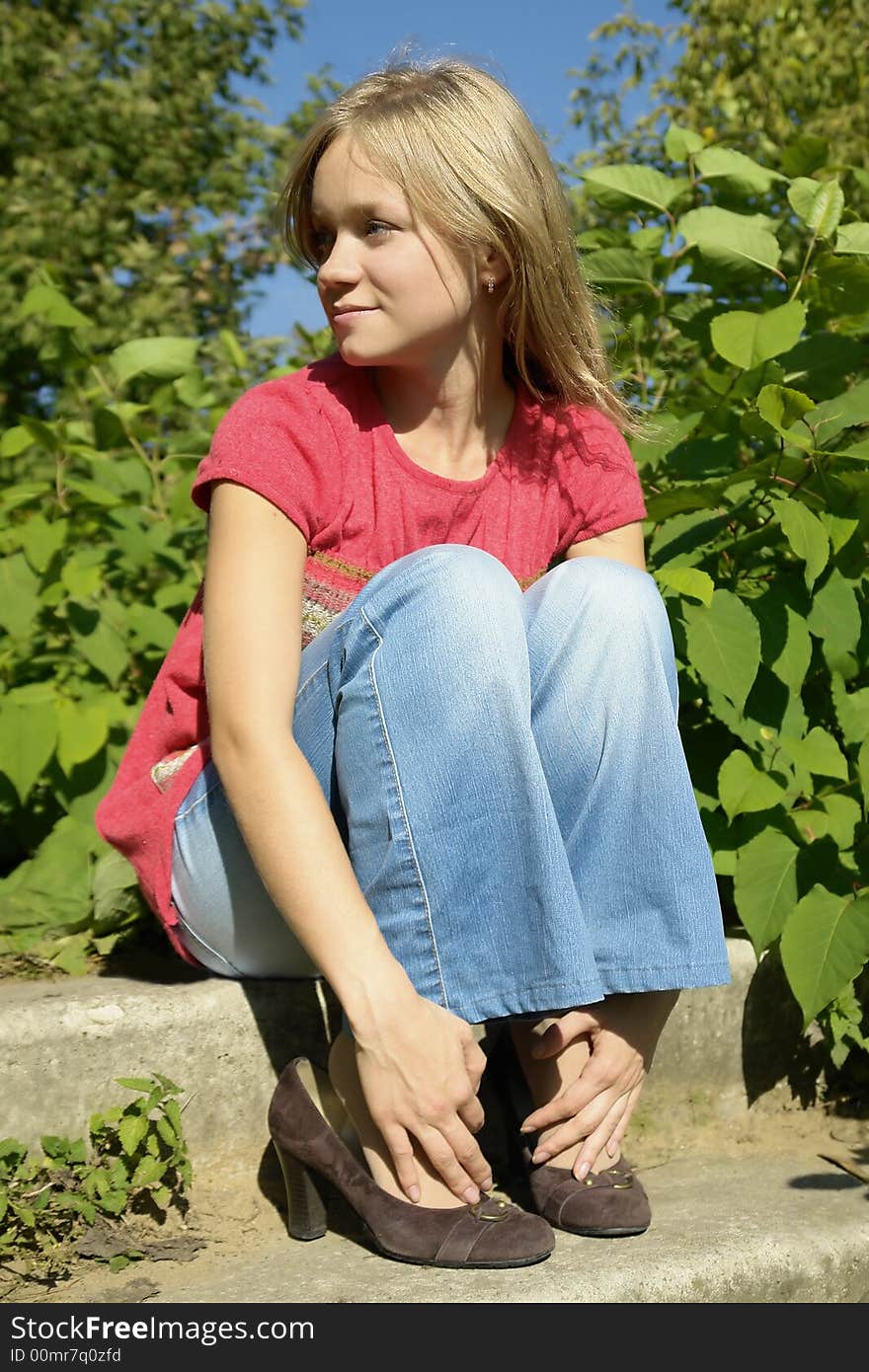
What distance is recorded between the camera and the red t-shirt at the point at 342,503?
1.82m

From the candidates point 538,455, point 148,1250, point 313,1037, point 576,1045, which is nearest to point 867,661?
point 538,455

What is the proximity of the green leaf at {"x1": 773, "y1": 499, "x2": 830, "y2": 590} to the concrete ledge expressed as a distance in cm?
60

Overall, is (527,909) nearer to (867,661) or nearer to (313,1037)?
(313,1037)

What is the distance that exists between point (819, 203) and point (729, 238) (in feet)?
0.50

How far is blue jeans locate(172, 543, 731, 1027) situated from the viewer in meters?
1.57

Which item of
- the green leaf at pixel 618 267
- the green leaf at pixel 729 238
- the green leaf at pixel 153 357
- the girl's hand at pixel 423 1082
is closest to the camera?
the girl's hand at pixel 423 1082

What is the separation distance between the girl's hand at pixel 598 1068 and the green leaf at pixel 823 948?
228 mm

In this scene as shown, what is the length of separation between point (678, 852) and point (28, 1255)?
91cm

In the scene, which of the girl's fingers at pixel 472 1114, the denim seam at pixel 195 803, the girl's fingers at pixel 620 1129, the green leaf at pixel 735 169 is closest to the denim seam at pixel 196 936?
the denim seam at pixel 195 803

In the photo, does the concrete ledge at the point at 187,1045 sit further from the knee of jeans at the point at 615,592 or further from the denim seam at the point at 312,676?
the knee of jeans at the point at 615,592

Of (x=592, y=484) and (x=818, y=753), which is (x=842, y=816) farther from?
(x=592, y=484)

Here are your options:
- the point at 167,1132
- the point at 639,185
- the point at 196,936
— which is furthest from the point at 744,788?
the point at 639,185

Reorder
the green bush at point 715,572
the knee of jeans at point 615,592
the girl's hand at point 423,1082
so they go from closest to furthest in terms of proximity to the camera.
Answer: the girl's hand at point 423,1082, the knee of jeans at point 615,592, the green bush at point 715,572

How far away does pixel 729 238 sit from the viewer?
2.27m
